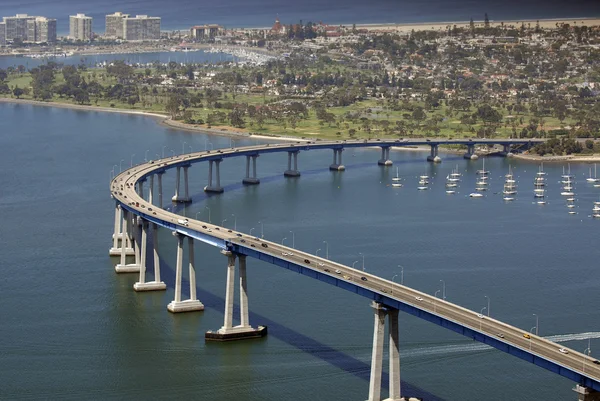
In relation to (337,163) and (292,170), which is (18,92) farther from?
(292,170)

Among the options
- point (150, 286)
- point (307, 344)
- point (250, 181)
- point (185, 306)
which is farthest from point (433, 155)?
point (307, 344)

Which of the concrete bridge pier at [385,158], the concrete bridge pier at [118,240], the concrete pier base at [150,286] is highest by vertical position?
the concrete bridge pier at [385,158]

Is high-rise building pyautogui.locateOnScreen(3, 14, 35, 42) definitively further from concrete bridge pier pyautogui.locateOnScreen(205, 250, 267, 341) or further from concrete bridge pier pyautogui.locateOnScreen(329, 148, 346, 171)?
concrete bridge pier pyautogui.locateOnScreen(205, 250, 267, 341)

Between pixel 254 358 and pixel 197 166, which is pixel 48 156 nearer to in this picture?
pixel 197 166

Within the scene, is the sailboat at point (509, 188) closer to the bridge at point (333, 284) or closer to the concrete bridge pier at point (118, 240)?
the bridge at point (333, 284)

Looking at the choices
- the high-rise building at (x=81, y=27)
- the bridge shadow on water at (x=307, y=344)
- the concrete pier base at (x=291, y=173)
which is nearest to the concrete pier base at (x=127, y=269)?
the bridge shadow on water at (x=307, y=344)

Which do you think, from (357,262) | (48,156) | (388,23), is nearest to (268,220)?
(357,262)

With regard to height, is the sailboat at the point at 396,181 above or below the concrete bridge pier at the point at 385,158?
below

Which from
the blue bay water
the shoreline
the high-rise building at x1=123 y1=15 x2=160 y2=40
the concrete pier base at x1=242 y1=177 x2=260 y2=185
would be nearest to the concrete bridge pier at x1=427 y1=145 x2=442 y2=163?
the shoreline

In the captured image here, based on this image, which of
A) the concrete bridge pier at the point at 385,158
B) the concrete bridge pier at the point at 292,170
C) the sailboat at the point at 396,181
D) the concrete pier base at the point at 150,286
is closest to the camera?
the concrete pier base at the point at 150,286
